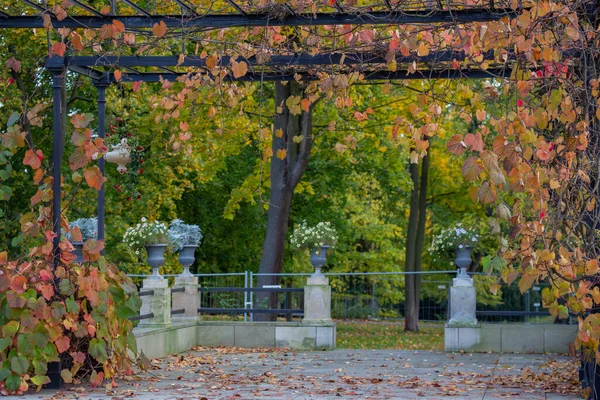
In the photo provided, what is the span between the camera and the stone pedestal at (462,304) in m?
15.1

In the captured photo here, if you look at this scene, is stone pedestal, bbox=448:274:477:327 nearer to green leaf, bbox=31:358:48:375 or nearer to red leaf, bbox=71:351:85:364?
red leaf, bbox=71:351:85:364

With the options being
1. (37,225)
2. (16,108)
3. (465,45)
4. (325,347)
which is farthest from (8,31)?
(465,45)

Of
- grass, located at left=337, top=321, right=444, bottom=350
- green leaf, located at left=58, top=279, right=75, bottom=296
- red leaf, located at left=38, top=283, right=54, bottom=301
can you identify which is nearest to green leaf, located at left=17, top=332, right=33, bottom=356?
red leaf, located at left=38, top=283, right=54, bottom=301

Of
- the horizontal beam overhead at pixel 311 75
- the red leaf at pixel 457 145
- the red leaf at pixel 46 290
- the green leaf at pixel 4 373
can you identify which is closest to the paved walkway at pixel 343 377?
the green leaf at pixel 4 373

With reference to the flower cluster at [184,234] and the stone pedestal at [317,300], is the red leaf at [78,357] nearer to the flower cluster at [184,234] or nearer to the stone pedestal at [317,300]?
the flower cluster at [184,234]

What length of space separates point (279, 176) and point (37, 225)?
31.3ft

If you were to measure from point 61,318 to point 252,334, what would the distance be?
21.4ft

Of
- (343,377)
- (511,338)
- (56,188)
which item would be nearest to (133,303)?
(56,188)

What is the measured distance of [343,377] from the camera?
36.7 ft

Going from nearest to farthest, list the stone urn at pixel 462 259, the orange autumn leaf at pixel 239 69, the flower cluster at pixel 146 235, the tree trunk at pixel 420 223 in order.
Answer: the orange autumn leaf at pixel 239 69
the flower cluster at pixel 146 235
the stone urn at pixel 462 259
the tree trunk at pixel 420 223

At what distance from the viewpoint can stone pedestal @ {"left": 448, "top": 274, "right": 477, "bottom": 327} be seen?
15.1m

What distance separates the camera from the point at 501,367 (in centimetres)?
1256

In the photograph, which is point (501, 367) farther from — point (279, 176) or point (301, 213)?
point (301, 213)

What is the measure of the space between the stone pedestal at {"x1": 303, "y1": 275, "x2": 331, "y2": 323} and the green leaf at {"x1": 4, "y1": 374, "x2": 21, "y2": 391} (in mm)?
6823
